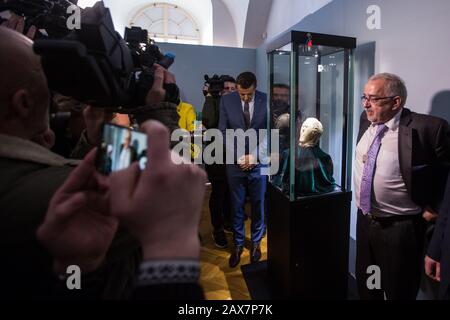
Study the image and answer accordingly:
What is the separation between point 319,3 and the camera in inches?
121

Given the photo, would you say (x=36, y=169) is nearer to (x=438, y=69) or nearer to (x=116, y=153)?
(x=116, y=153)

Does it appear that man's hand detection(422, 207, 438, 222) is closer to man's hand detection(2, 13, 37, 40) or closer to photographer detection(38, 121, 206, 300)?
photographer detection(38, 121, 206, 300)

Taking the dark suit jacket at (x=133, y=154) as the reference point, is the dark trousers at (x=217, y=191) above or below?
below

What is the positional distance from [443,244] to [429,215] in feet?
0.91

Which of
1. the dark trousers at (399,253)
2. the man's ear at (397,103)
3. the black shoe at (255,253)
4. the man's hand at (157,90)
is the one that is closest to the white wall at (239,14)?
the black shoe at (255,253)

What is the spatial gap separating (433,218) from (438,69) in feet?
2.70

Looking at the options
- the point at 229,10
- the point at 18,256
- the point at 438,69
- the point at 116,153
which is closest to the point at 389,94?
the point at 438,69

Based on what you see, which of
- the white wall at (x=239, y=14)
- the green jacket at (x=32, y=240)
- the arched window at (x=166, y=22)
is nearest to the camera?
the green jacket at (x=32, y=240)

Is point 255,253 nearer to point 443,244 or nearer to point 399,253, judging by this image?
point 399,253

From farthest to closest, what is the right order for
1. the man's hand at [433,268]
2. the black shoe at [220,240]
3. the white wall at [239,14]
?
the white wall at [239,14]
the black shoe at [220,240]
the man's hand at [433,268]

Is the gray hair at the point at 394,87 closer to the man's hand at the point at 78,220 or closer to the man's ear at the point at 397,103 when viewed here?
the man's ear at the point at 397,103

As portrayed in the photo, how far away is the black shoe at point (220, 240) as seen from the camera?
3175 mm

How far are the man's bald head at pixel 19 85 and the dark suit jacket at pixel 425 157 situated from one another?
1662 mm

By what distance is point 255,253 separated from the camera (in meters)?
2.82
